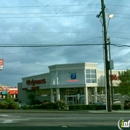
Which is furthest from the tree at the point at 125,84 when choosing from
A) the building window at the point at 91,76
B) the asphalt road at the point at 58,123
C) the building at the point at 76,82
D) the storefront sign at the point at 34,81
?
the asphalt road at the point at 58,123

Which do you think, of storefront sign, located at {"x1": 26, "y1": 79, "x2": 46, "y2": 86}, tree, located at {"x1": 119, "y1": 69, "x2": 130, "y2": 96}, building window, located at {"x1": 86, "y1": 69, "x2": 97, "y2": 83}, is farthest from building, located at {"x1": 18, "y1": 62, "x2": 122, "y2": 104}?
tree, located at {"x1": 119, "y1": 69, "x2": 130, "y2": 96}

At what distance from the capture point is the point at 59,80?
54.6 m

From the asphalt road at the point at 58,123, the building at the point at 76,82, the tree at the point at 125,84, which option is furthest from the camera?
the building at the point at 76,82

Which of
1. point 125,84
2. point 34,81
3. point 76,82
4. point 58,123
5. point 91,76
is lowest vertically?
point 58,123

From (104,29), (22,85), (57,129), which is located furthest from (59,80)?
(57,129)

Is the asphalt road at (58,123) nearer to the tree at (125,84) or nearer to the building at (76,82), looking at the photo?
the tree at (125,84)

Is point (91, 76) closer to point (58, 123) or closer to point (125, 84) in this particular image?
point (125, 84)

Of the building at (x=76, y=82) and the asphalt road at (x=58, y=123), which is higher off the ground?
the building at (x=76, y=82)

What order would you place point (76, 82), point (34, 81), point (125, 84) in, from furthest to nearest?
1. point (34, 81)
2. point (76, 82)
3. point (125, 84)

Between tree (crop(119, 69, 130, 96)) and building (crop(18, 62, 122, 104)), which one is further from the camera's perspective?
building (crop(18, 62, 122, 104))

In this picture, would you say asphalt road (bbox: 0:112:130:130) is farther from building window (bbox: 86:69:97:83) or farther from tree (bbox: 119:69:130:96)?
building window (bbox: 86:69:97:83)

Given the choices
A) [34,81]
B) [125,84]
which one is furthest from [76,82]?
[34,81]

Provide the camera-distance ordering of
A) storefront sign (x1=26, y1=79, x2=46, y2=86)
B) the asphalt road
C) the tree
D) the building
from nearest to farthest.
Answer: the asphalt road, the tree, the building, storefront sign (x1=26, y1=79, x2=46, y2=86)

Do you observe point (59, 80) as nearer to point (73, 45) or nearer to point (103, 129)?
point (73, 45)
